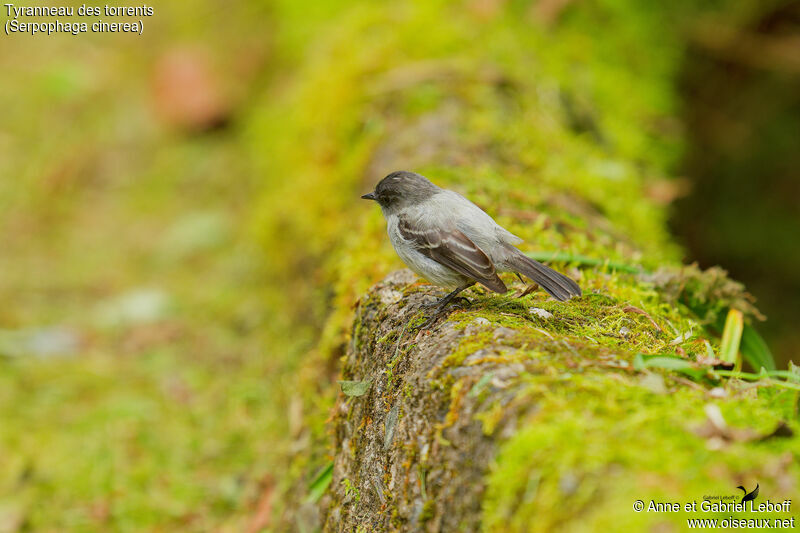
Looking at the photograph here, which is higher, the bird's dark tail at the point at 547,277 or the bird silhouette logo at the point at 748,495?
the bird's dark tail at the point at 547,277

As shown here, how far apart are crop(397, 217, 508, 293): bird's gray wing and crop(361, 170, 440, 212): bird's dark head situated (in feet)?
0.72

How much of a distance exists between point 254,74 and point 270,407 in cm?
540

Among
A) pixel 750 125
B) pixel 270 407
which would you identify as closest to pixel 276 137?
pixel 270 407

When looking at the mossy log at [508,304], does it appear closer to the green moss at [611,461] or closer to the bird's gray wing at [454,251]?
the green moss at [611,461]

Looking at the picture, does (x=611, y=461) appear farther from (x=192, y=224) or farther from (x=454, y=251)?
(x=192, y=224)

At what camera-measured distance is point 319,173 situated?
20.6ft

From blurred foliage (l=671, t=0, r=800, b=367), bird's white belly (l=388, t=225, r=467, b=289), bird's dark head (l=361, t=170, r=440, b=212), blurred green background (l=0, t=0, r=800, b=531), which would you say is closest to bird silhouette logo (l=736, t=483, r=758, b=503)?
bird's white belly (l=388, t=225, r=467, b=289)

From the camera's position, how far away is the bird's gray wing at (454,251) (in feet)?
10.4

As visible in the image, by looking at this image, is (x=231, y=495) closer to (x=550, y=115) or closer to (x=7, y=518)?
(x=7, y=518)
